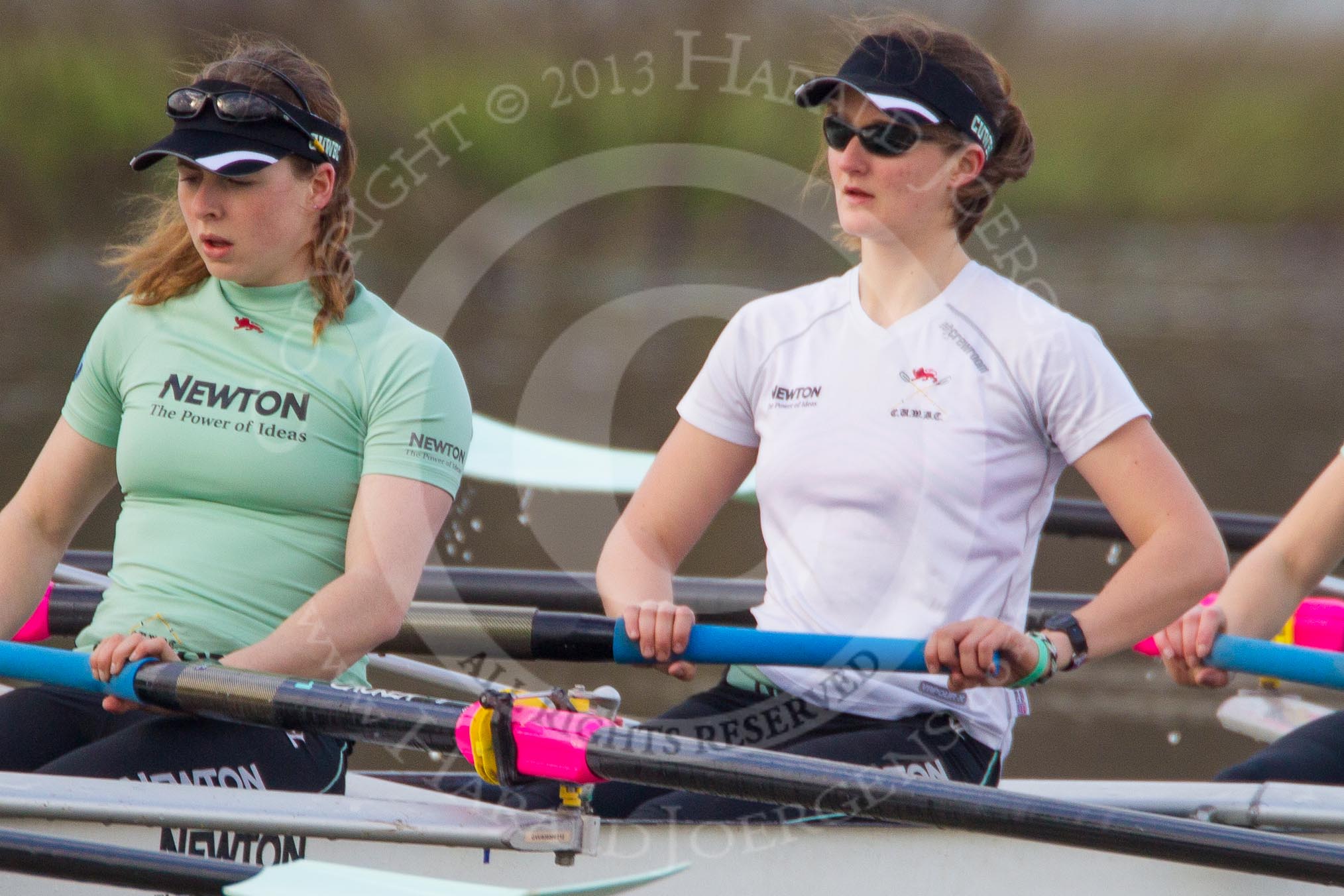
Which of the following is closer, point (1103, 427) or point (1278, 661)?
point (1103, 427)

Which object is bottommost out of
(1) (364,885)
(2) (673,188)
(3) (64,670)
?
(1) (364,885)

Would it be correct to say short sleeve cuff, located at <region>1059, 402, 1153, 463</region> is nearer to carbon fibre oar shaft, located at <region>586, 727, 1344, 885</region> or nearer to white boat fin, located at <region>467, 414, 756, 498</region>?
carbon fibre oar shaft, located at <region>586, 727, 1344, 885</region>

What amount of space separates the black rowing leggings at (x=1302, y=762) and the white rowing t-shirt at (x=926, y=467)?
50 centimetres

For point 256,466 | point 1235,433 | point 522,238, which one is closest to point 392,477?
point 256,466

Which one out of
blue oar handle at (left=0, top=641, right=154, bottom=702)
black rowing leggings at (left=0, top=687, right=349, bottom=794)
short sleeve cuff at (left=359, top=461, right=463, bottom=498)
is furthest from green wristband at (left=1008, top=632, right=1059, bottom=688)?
blue oar handle at (left=0, top=641, right=154, bottom=702)

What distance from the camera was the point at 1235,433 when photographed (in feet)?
32.6

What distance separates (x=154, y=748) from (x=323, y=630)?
0.25 meters

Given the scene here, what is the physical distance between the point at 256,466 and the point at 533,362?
29.1 ft

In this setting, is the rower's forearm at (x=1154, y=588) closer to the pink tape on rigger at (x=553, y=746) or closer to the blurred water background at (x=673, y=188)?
the pink tape on rigger at (x=553, y=746)

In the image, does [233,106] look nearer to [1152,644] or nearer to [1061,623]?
[1061,623]

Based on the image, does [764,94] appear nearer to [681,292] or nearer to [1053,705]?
[681,292]

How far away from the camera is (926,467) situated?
2061 mm

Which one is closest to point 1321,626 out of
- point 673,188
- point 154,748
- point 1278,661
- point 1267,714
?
point 1267,714

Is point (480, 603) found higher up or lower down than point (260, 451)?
lower down
